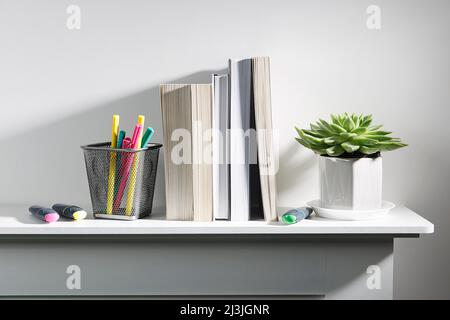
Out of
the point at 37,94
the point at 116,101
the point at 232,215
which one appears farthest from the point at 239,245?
the point at 37,94

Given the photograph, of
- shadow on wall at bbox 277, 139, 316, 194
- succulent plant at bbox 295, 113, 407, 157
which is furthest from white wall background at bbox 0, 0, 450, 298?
succulent plant at bbox 295, 113, 407, 157

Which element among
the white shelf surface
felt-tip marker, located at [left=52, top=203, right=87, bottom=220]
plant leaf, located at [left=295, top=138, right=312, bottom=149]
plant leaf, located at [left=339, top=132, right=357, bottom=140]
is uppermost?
plant leaf, located at [left=339, top=132, right=357, bottom=140]

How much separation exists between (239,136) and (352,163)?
0.19 m

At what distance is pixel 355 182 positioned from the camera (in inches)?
39.3

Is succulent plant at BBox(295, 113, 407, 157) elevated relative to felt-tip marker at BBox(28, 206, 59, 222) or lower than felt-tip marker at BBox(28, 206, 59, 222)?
elevated

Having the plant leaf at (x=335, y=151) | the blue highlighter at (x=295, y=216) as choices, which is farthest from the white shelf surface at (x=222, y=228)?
the plant leaf at (x=335, y=151)

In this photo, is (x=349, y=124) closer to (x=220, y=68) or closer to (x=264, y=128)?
(x=264, y=128)

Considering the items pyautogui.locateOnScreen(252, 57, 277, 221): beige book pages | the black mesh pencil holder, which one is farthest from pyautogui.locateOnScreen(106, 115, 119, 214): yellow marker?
pyautogui.locateOnScreen(252, 57, 277, 221): beige book pages

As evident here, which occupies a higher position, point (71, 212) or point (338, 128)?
point (338, 128)

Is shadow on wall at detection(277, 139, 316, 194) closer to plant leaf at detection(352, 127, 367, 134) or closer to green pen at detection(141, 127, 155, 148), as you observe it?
plant leaf at detection(352, 127, 367, 134)

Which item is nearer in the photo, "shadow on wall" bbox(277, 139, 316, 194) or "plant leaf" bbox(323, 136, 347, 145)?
"plant leaf" bbox(323, 136, 347, 145)

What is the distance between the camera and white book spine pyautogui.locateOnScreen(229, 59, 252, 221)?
1.01 meters

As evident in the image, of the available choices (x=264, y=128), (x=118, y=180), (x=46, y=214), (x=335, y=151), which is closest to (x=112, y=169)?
(x=118, y=180)

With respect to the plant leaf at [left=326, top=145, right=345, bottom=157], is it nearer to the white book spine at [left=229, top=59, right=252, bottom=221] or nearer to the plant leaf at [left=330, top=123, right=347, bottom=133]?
the plant leaf at [left=330, top=123, right=347, bottom=133]
